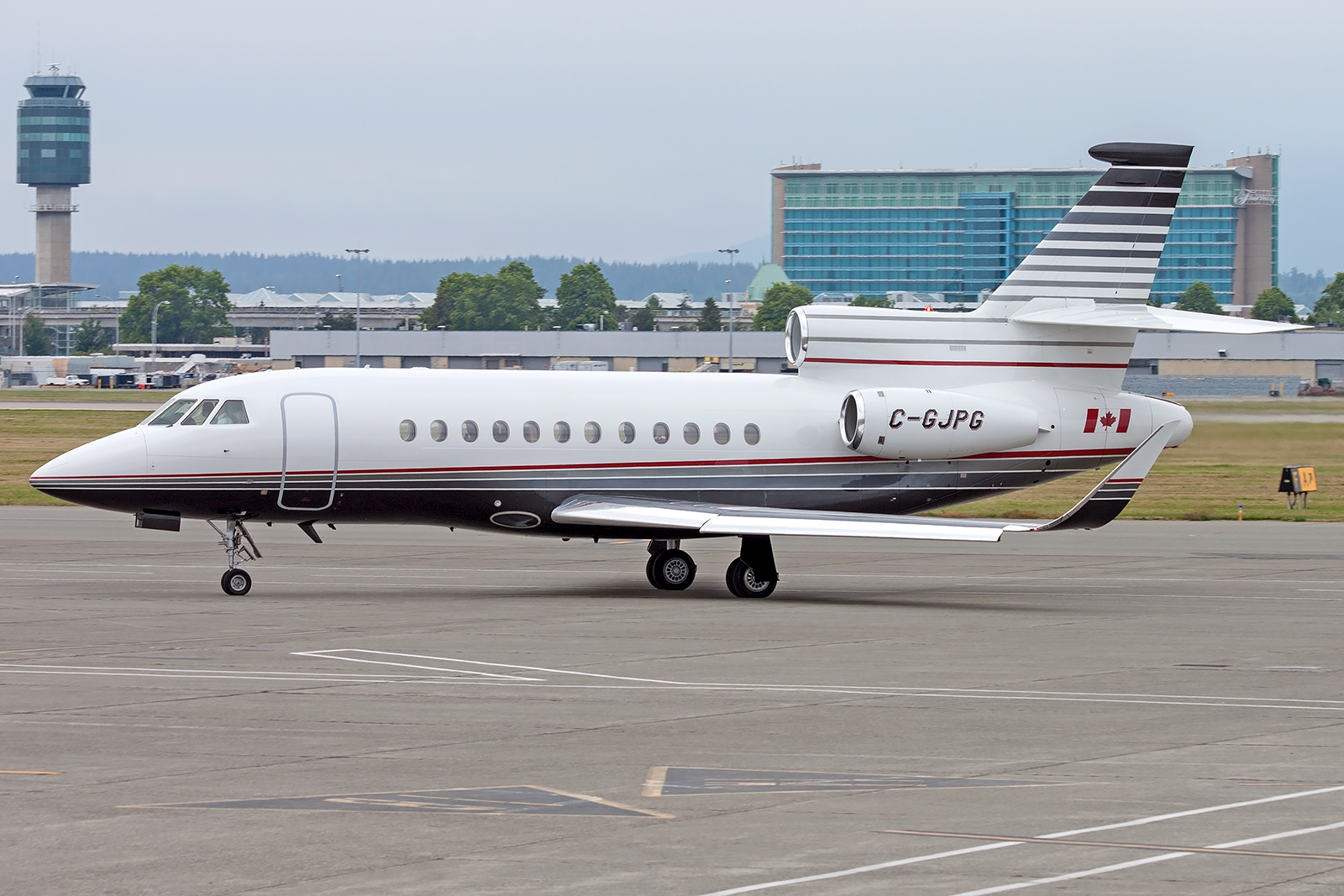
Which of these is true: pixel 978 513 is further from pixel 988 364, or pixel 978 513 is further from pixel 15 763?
pixel 15 763

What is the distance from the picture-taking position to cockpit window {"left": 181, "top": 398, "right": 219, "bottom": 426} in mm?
25016

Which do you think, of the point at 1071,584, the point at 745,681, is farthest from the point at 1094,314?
the point at 745,681

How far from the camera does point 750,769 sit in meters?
12.4

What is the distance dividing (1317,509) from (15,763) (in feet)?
127

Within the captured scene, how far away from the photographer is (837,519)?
24.8 meters

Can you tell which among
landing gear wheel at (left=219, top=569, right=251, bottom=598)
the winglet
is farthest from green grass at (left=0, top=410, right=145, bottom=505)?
the winglet

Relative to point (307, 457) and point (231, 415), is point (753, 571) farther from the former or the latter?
point (231, 415)

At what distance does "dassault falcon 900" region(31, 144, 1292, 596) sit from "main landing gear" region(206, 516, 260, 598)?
44 millimetres

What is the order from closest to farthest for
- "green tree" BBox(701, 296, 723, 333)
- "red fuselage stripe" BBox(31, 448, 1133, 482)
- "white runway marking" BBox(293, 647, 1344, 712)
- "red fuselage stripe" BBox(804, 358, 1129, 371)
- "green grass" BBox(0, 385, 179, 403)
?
1. "white runway marking" BBox(293, 647, 1344, 712)
2. "red fuselage stripe" BBox(31, 448, 1133, 482)
3. "red fuselage stripe" BBox(804, 358, 1129, 371)
4. "green grass" BBox(0, 385, 179, 403)
5. "green tree" BBox(701, 296, 723, 333)

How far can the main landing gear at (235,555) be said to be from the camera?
80.1ft

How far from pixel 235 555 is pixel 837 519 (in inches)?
376

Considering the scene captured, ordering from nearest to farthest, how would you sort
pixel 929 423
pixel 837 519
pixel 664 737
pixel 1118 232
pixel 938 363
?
pixel 664 737, pixel 837 519, pixel 929 423, pixel 1118 232, pixel 938 363

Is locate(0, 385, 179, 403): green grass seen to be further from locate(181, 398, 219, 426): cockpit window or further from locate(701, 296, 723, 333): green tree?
locate(181, 398, 219, 426): cockpit window

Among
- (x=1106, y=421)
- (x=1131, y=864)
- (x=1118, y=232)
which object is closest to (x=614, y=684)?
(x=1131, y=864)
